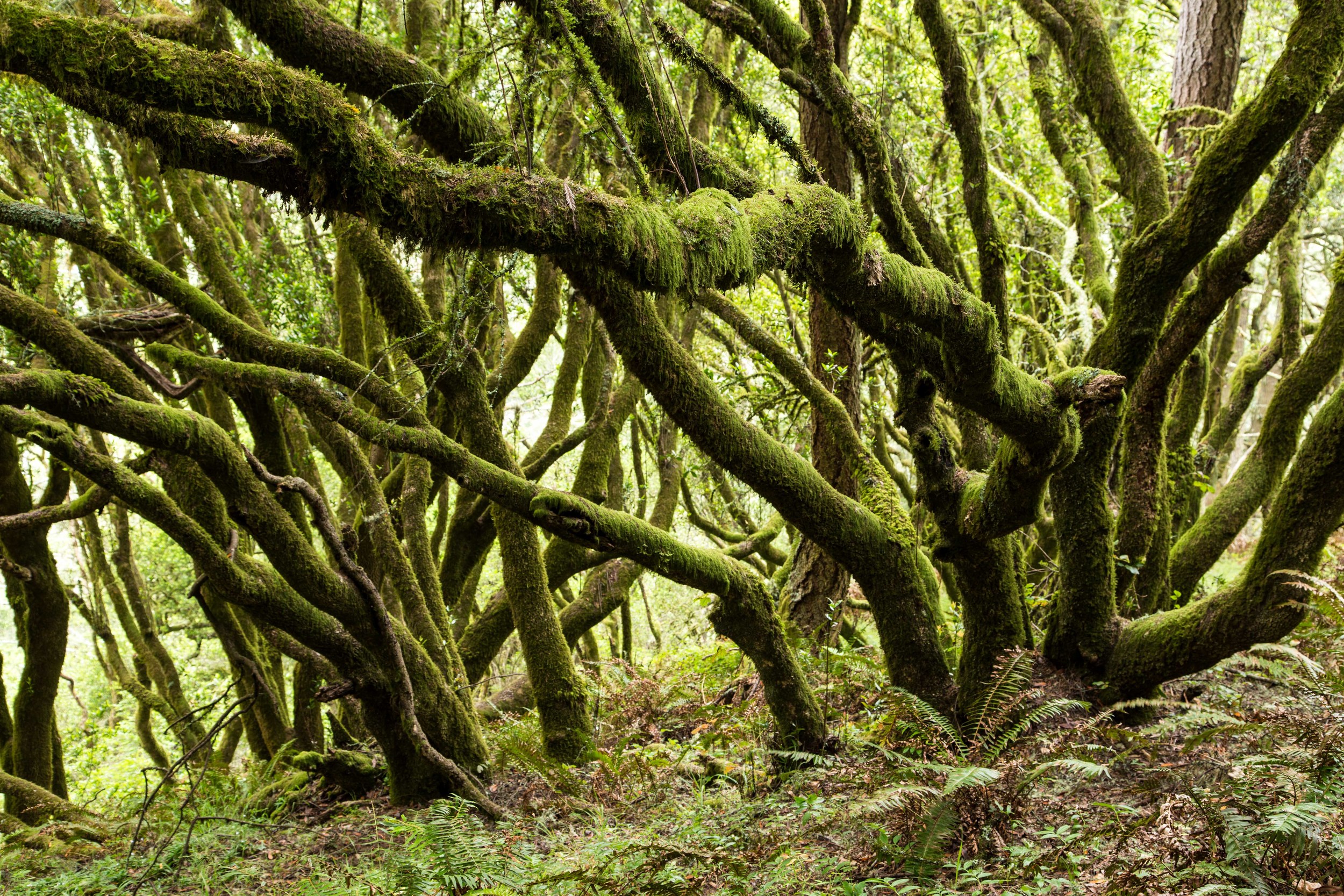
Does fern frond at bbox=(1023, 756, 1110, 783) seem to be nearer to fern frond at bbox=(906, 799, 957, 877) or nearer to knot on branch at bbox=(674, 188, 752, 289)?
fern frond at bbox=(906, 799, 957, 877)

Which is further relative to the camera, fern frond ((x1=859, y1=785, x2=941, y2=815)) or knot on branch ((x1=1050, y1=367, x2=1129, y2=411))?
knot on branch ((x1=1050, y1=367, x2=1129, y2=411))

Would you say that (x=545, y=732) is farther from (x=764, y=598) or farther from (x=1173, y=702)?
(x=1173, y=702)

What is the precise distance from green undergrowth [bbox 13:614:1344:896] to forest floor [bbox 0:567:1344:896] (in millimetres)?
15

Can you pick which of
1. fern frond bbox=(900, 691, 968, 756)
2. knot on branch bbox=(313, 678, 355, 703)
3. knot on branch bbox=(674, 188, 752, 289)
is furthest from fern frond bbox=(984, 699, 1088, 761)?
knot on branch bbox=(313, 678, 355, 703)

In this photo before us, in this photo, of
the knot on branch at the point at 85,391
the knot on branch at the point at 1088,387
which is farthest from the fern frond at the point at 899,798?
the knot on branch at the point at 85,391

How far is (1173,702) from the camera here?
4176 mm

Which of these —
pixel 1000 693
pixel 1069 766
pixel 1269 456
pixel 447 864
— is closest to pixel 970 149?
pixel 1269 456

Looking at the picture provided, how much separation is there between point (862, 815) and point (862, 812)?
0.38 meters

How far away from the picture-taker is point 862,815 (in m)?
3.55

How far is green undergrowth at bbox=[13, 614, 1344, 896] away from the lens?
2.94 meters

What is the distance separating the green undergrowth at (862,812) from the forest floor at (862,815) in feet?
0.05

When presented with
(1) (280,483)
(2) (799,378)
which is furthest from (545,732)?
(2) (799,378)

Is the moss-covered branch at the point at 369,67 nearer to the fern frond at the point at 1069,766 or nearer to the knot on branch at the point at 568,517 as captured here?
the knot on branch at the point at 568,517

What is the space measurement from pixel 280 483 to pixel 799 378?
341cm
